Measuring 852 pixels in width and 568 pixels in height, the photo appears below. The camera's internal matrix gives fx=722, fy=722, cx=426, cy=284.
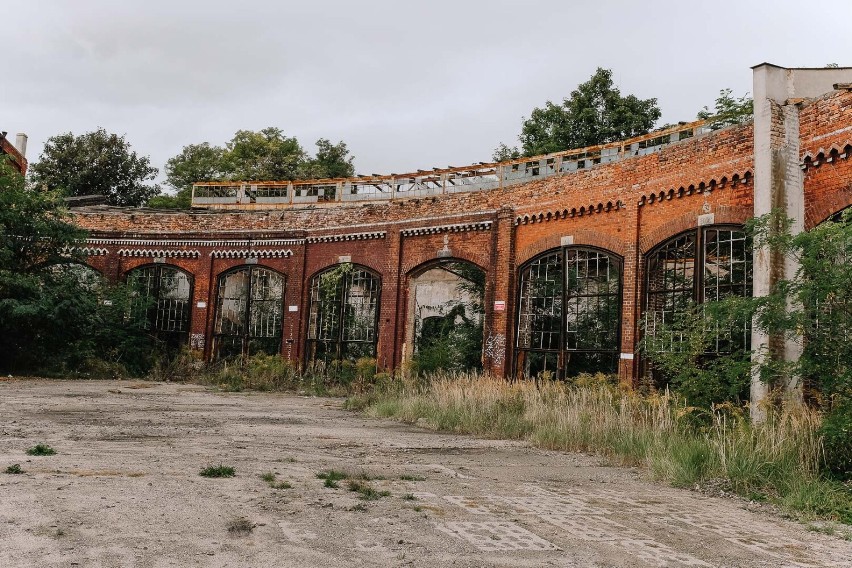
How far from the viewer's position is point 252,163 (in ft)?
139

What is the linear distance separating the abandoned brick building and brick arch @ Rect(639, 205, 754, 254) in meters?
0.03

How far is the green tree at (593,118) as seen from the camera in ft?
102

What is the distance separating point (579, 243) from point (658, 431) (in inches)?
287

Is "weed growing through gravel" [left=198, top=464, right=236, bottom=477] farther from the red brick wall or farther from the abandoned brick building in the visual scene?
the red brick wall

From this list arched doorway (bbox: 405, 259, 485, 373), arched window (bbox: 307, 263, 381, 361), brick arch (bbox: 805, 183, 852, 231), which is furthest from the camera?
arched window (bbox: 307, 263, 381, 361)

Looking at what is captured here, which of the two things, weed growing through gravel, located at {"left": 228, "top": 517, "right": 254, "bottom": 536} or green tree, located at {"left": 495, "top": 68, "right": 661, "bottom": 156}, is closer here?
weed growing through gravel, located at {"left": 228, "top": 517, "right": 254, "bottom": 536}

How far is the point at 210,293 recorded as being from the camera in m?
24.0

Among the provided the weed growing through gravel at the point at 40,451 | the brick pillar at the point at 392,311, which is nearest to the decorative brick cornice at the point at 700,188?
the brick pillar at the point at 392,311

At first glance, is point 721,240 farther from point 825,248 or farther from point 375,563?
point 375,563

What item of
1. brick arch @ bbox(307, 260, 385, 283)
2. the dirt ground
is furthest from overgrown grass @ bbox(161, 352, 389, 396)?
the dirt ground

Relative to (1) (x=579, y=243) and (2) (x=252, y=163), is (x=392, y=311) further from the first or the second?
(2) (x=252, y=163)

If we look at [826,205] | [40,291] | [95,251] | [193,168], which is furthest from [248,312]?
[193,168]

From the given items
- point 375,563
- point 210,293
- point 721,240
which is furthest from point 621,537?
point 210,293

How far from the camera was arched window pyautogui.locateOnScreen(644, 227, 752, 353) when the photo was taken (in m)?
12.5
